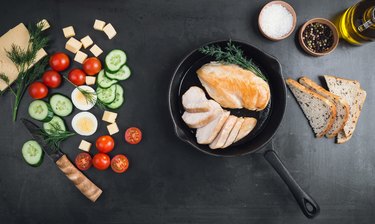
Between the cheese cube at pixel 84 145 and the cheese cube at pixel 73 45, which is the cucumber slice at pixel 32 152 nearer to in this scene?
the cheese cube at pixel 84 145

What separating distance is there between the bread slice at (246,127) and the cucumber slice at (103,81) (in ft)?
3.22

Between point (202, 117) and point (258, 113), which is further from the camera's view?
point (258, 113)

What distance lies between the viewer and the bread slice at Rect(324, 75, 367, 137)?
2.75m

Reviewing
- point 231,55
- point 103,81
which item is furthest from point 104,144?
point 231,55

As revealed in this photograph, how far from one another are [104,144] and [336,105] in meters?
1.71

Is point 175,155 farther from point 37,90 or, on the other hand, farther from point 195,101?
point 37,90

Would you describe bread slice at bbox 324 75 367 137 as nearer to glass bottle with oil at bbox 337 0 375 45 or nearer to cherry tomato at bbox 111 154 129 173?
glass bottle with oil at bbox 337 0 375 45

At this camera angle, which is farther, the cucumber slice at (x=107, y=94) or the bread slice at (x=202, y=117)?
the cucumber slice at (x=107, y=94)

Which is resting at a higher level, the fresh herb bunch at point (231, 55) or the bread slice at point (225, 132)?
the fresh herb bunch at point (231, 55)

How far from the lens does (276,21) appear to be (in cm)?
273

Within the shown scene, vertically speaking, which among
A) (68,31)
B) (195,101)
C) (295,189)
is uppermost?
(68,31)

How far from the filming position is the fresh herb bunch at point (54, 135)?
103 inches

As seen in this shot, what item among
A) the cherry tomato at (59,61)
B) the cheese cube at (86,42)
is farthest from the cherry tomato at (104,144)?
the cheese cube at (86,42)

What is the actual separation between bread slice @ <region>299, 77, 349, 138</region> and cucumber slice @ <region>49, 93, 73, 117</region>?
5.72ft
